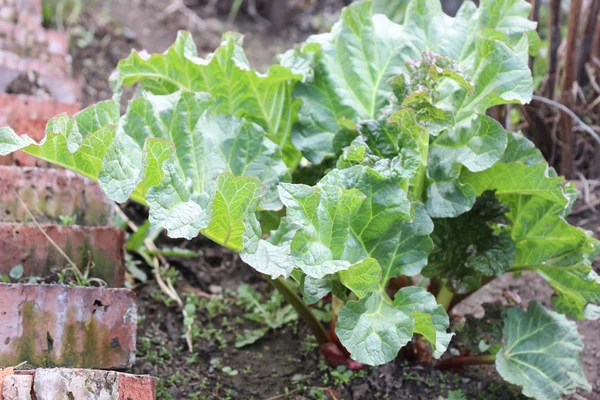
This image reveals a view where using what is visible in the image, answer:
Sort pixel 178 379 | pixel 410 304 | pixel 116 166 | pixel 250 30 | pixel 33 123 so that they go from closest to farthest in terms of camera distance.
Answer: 1. pixel 116 166
2. pixel 410 304
3. pixel 178 379
4. pixel 33 123
5. pixel 250 30

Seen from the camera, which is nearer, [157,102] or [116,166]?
[116,166]

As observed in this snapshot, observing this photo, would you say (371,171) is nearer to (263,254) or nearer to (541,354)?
(263,254)

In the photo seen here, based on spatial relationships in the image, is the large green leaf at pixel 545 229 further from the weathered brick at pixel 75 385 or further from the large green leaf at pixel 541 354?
the weathered brick at pixel 75 385

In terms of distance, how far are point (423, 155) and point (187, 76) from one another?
689mm

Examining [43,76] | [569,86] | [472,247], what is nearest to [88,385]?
[472,247]

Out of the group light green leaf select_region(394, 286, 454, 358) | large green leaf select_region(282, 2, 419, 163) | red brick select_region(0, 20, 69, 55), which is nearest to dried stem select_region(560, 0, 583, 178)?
large green leaf select_region(282, 2, 419, 163)

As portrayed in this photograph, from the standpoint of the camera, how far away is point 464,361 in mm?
2143

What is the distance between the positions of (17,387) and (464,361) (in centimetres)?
123

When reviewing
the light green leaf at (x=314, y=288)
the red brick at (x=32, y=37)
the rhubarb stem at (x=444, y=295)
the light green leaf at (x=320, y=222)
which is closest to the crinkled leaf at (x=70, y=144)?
the light green leaf at (x=320, y=222)

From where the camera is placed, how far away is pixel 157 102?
1.92 metres

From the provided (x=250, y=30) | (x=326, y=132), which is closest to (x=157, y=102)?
(x=326, y=132)

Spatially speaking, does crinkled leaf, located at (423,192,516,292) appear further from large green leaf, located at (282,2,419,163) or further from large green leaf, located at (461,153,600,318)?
large green leaf, located at (282,2,419,163)

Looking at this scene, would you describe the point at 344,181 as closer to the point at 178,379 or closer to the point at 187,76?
the point at 187,76

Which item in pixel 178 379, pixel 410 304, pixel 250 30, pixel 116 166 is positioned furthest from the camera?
pixel 250 30
